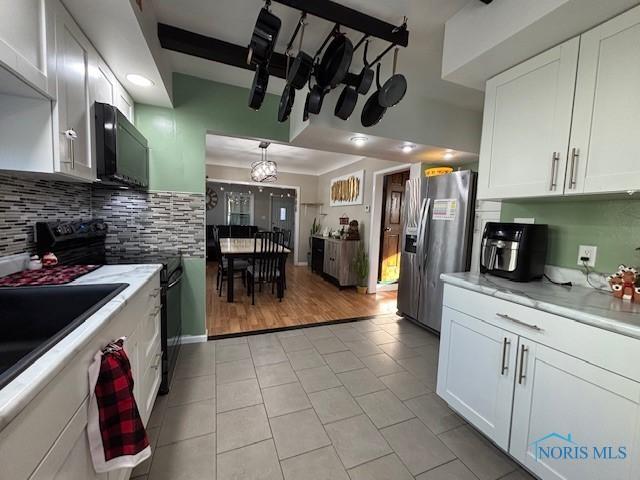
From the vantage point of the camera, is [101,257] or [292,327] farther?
[292,327]

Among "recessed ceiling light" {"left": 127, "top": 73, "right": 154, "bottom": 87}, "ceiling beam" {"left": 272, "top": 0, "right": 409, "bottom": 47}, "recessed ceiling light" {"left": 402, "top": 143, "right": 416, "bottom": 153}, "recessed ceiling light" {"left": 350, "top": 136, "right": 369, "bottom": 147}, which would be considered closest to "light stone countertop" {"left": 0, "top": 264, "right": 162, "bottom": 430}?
"recessed ceiling light" {"left": 127, "top": 73, "right": 154, "bottom": 87}

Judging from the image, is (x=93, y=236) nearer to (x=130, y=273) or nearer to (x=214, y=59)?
(x=130, y=273)

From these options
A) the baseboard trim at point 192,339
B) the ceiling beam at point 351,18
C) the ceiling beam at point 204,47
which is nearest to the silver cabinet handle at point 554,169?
the ceiling beam at point 351,18

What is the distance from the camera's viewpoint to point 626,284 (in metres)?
1.25

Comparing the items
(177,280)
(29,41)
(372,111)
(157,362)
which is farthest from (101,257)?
(372,111)

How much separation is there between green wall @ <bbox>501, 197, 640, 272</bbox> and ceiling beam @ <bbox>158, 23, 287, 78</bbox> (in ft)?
6.84

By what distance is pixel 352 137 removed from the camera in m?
2.34

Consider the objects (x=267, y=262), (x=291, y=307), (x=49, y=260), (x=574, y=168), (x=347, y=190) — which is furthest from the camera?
(x=347, y=190)

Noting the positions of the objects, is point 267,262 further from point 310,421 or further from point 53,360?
point 53,360

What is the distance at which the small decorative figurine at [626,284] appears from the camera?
1.23 m

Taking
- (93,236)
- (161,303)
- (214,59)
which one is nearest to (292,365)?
(161,303)

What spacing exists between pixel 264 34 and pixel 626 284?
206cm

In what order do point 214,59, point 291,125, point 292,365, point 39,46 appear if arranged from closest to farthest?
point 39,46 → point 214,59 → point 292,365 → point 291,125

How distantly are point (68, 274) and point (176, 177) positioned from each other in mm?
1219
